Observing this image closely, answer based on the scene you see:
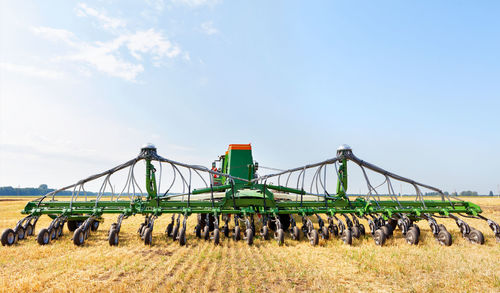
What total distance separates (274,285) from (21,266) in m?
4.61

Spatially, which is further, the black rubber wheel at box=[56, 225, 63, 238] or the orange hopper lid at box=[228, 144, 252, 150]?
the orange hopper lid at box=[228, 144, 252, 150]

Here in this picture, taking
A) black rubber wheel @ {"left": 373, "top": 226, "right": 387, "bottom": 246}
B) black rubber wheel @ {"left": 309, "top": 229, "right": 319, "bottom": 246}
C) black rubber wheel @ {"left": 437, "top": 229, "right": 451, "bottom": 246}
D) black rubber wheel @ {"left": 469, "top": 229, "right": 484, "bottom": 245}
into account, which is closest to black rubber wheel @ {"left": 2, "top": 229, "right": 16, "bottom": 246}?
black rubber wheel @ {"left": 309, "top": 229, "right": 319, "bottom": 246}

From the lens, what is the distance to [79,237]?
6.80 meters

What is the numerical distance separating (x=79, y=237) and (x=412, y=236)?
27.1 feet

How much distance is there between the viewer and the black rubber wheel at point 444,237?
263 inches

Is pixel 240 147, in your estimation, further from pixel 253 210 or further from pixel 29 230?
pixel 29 230

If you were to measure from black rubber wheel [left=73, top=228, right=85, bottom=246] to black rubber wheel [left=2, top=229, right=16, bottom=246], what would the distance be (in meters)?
1.55

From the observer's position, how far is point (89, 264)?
203 inches

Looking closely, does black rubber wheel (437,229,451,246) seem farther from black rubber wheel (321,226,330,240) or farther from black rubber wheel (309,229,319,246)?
black rubber wheel (309,229,319,246)

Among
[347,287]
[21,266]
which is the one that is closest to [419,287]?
[347,287]

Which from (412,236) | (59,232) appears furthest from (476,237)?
(59,232)

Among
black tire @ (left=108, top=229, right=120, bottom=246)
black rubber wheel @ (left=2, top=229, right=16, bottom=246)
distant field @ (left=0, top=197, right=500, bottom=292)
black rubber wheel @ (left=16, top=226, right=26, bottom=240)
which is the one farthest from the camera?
black rubber wheel @ (left=16, top=226, right=26, bottom=240)

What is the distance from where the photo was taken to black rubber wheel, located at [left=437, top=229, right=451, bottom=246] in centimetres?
668

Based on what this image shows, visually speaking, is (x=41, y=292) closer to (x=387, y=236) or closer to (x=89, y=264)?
(x=89, y=264)
